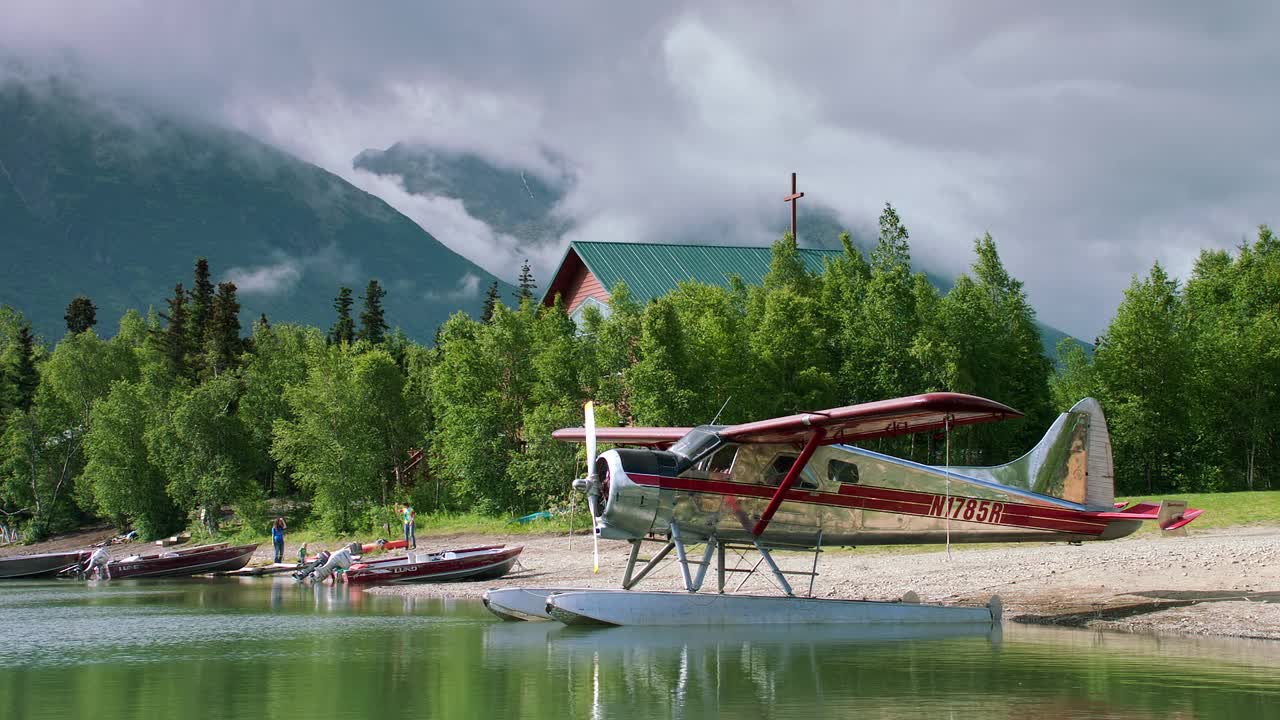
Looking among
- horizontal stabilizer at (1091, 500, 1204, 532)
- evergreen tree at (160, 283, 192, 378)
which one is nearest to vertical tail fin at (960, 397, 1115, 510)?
horizontal stabilizer at (1091, 500, 1204, 532)

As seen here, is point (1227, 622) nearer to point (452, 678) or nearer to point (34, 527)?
point (452, 678)

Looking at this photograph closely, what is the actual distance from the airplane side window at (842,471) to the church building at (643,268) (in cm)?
2694

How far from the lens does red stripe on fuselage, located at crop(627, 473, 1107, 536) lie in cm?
1666

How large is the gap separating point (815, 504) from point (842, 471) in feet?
2.23

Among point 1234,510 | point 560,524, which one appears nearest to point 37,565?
point 560,524

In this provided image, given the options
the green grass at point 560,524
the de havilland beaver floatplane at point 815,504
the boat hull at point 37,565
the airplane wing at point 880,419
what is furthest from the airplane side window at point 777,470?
the boat hull at point 37,565

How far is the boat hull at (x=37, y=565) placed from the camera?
40500mm

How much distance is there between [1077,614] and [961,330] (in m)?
22.6

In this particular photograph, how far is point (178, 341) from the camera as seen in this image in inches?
2672

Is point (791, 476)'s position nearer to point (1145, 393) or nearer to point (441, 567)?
point (441, 567)

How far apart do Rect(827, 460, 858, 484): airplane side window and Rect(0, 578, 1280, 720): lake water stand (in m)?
2.28

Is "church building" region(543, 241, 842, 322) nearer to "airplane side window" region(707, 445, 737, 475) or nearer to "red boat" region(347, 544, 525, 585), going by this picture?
"red boat" region(347, 544, 525, 585)

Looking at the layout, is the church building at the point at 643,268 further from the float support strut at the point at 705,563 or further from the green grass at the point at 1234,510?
the float support strut at the point at 705,563

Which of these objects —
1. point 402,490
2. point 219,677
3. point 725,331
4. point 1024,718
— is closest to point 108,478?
point 402,490
